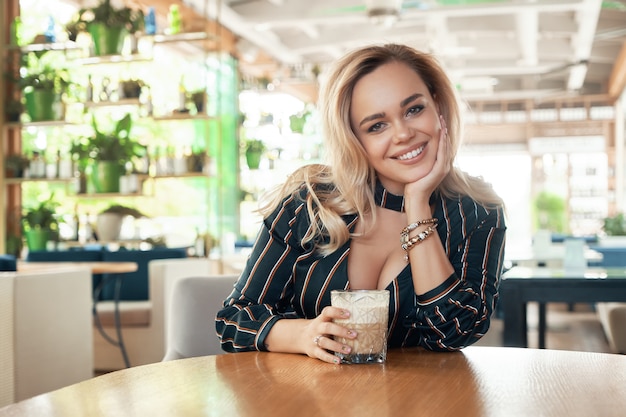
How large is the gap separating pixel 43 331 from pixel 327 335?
9.27 feet

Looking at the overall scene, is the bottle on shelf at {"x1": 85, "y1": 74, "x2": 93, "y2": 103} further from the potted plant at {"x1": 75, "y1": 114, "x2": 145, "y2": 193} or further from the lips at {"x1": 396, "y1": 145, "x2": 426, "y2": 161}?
the lips at {"x1": 396, "y1": 145, "x2": 426, "y2": 161}

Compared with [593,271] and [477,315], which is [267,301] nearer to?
[477,315]

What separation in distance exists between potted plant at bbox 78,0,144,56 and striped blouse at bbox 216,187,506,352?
481cm

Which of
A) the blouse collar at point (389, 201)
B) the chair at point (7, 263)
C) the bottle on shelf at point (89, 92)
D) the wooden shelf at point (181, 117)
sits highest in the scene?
the bottle on shelf at point (89, 92)

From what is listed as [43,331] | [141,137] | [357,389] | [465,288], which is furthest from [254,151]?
[357,389]

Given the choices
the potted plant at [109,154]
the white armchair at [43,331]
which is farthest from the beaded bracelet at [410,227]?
the potted plant at [109,154]

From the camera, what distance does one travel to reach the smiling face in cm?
169

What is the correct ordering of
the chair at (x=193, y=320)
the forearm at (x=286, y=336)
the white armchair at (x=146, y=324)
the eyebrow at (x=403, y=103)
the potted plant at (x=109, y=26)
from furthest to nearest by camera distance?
the potted plant at (x=109, y=26) → the white armchair at (x=146, y=324) → the chair at (x=193, y=320) → the eyebrow at (x=403, y=103) → the forearm at (x=286, y=336)

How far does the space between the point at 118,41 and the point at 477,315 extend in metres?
5.17

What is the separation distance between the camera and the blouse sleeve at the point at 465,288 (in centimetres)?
154

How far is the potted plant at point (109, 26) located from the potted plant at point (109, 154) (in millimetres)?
526

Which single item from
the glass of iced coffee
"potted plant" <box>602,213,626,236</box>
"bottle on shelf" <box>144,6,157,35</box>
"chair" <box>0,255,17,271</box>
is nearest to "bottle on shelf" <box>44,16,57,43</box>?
"bottle on shelf" <box>144,6,157,35</box>

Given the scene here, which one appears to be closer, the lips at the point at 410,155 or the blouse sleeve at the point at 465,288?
the blouse sleeve at the point at 465,288

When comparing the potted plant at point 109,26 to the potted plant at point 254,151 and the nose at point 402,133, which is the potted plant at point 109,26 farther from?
the nose at point 402,133
